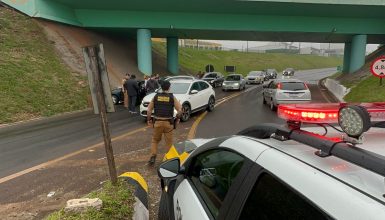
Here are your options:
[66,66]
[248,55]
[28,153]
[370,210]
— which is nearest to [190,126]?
[28,153]

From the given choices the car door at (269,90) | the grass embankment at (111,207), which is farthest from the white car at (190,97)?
the grass embankment at (111,207)

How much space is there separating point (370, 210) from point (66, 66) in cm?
2284

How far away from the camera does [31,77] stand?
18188 millimetres

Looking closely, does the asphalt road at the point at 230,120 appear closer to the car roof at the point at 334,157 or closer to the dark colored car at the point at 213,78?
the car roof at the point at 334,157

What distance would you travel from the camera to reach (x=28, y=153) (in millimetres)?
8625

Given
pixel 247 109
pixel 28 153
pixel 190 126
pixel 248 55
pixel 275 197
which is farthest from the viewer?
pixel 248 55

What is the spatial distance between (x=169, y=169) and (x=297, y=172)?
6.20 ft

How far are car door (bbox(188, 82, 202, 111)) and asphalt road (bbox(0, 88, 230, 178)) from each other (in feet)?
7.67

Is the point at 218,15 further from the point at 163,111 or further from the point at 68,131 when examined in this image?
the point at 163,111

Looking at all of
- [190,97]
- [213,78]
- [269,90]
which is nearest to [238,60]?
[213,78]

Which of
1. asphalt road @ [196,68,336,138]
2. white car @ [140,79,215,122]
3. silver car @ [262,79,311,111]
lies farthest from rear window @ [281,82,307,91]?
white car @ [140,79,215,122]

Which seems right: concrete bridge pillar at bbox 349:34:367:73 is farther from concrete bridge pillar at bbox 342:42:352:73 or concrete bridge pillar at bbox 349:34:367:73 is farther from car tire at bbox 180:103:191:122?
car tire at bbox 180:103:191:122

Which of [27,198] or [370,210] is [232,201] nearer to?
[370,210]

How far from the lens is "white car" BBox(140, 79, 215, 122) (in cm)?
1322
